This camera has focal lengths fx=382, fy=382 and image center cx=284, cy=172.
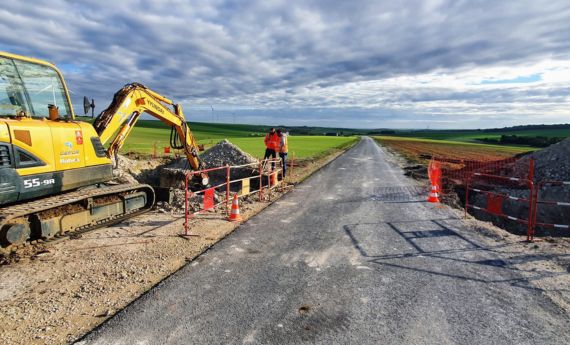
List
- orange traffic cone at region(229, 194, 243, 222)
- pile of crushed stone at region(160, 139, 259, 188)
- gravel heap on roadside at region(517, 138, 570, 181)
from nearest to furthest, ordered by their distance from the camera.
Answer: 1. orange traffic cone at region(229, 194, 243, 222)
2. gravel heap on roadside at region(517, 138, 570, 181)
3. pile of crushed stone at region(160, 139, 259, 188)

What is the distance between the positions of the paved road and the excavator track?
9.72ft

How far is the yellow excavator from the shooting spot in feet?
21.3

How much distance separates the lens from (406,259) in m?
7.26

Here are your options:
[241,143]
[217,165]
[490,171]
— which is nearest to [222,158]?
[217,165]

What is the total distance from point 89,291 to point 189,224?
156 inches

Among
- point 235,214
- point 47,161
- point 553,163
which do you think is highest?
point 47,161

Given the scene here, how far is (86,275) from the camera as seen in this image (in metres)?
6.13

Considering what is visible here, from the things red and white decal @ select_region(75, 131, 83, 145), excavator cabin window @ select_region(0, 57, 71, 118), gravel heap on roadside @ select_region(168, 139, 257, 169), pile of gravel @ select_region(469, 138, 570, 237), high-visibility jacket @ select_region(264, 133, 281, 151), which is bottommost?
pile of gravel @ select_region(469, 138, 570, 237)

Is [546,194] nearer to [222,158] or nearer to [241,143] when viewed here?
[222,158]

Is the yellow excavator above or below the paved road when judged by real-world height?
above

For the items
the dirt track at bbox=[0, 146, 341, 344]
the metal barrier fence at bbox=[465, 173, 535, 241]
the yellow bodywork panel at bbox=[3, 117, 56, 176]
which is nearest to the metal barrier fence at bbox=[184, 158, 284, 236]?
the dirt track at bbox=[0, 146, 341, 344]

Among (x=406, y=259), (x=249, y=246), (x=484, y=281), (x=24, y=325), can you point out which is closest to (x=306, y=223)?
(x=249, y=246)

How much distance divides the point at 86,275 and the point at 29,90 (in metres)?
3.62

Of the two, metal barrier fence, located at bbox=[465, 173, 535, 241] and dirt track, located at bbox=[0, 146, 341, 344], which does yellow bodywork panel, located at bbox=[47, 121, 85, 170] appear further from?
metal barrier fence, located at bbox=[465, 173, 535, 241]
